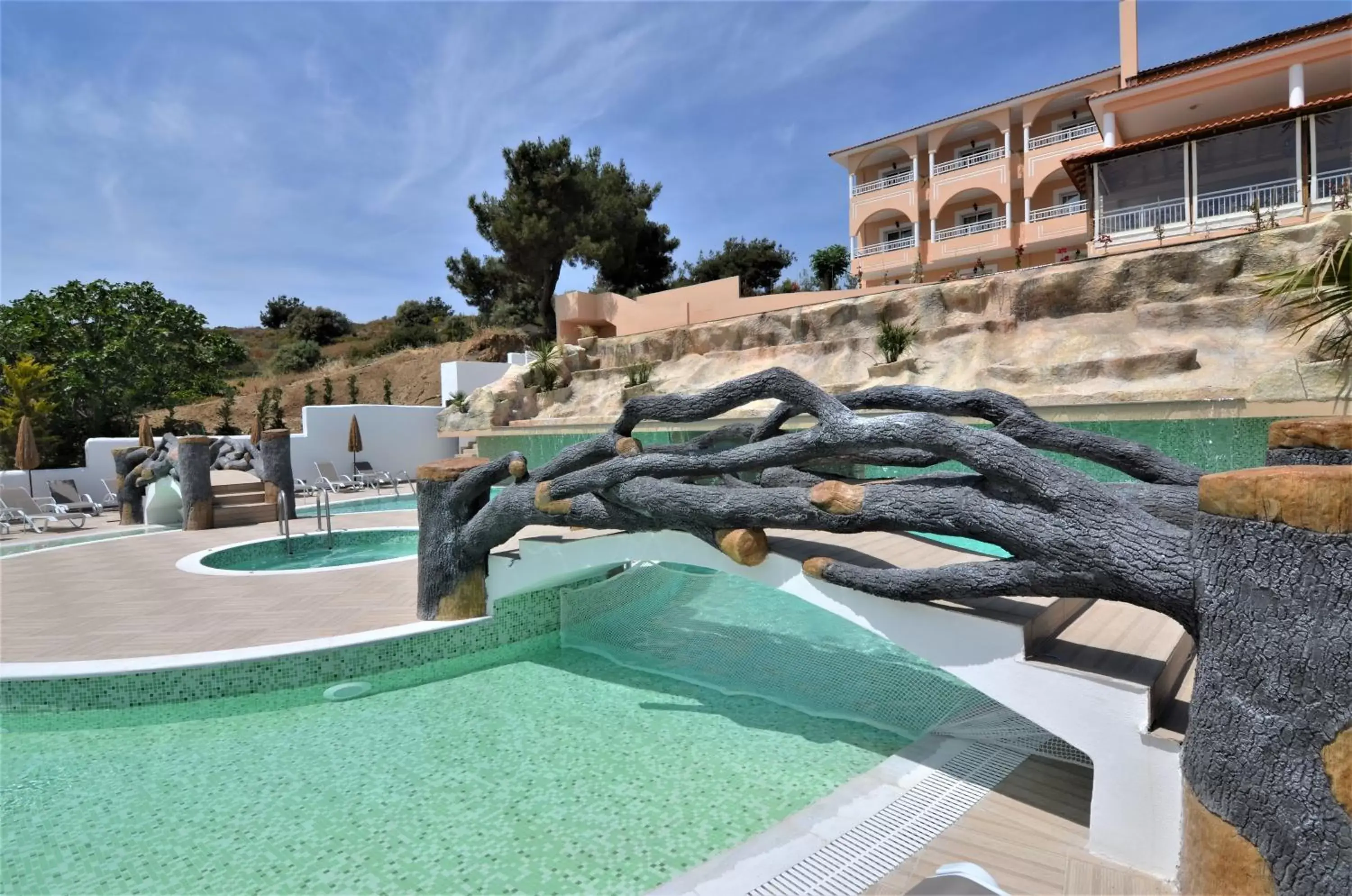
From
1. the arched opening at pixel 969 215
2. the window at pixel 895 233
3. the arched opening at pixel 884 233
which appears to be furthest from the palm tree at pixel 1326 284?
the window at pixel 895 233

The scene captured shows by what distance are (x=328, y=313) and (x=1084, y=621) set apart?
51.3 meters

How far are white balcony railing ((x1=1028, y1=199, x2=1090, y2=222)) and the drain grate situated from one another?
23.9 metres

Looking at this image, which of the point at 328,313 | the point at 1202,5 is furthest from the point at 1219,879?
the point at 328,313

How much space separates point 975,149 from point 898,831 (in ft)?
91.8

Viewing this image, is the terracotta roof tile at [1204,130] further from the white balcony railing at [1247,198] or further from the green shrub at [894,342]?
the green shrub at [894,342]

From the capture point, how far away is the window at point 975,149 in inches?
996

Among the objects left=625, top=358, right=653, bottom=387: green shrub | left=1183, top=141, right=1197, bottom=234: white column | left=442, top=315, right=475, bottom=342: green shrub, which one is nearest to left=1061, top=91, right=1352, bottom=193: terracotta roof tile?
left=1183, top=141, right=1197, bottom=234: white column

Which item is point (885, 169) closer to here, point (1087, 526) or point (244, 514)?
point (244, 514)

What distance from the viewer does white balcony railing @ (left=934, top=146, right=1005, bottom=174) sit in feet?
79.6

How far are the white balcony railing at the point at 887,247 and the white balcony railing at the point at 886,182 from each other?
6.67 ft

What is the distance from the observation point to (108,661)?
4672 mm

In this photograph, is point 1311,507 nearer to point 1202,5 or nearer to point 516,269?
point 1202,5

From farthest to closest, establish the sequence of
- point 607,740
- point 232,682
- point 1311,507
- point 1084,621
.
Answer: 1. point 232,682
2. point 607,740
3. point 1084,621
4. point 1311,507

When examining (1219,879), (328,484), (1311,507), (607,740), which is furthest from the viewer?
(328,484)
